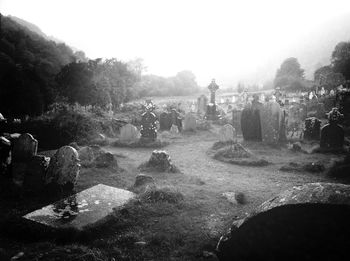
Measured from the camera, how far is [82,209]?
221 inches

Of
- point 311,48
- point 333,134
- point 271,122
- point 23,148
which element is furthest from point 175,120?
point 311,48

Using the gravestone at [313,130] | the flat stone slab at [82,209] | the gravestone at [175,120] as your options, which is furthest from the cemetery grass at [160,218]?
the gravestone at [175,120]

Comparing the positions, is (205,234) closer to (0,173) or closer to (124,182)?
(124,182)

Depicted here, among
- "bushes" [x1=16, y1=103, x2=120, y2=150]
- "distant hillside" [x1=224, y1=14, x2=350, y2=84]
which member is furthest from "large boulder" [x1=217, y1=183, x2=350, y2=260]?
"distant hillside" [x1=224, y1=14, x2=350, y2=84]

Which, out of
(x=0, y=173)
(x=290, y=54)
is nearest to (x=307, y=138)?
(x=0, y=173)

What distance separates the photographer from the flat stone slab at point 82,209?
16.6ft

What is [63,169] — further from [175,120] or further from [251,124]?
[175,120]

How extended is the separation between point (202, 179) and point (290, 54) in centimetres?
14689

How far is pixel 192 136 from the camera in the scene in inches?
707

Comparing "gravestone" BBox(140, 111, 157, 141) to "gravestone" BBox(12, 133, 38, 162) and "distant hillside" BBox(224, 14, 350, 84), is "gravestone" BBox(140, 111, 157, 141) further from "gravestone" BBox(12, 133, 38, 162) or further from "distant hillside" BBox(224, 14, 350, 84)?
"distant hillside" BBox(224, 14, 350, 84)

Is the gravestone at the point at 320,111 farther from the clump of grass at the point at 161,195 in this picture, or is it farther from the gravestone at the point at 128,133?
the clump of grass at the point at 161,195

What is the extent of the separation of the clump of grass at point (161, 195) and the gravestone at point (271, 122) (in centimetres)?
862

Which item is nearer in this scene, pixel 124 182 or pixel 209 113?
pixel 124 182

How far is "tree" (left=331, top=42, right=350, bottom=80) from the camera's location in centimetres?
3944
